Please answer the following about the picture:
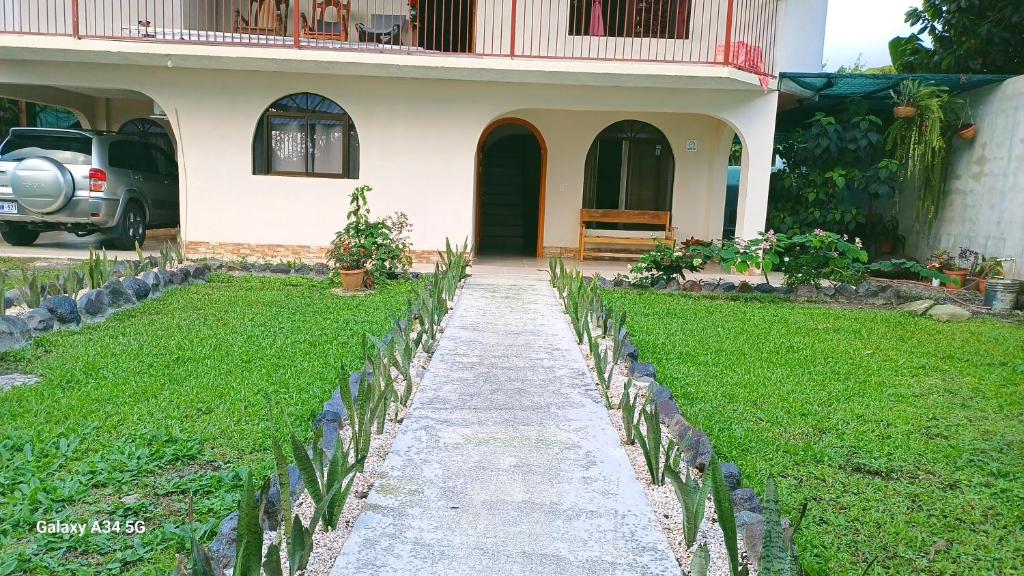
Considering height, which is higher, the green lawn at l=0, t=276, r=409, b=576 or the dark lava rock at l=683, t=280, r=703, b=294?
the dark lava rock at l=683, t=280, r=703, b=294

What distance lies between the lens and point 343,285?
29.6 ft

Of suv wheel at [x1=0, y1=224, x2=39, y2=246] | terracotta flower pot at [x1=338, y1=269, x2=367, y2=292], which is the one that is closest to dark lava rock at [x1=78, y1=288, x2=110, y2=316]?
terracotta flower pot at [x1=338, y1=269, x2=367, y2=292]

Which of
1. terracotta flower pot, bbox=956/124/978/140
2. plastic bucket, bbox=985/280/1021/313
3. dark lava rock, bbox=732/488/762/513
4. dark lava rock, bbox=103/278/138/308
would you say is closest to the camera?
dark lava rock, bbox=732/488/762/513

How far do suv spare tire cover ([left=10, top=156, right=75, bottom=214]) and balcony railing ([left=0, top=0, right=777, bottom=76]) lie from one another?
1.85 metres

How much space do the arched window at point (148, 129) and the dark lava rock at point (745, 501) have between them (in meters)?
13.6

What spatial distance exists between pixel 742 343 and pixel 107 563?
17.2 feet

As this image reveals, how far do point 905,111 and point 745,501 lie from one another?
9.52m

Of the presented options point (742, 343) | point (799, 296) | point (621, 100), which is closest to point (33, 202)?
point (621, 100)

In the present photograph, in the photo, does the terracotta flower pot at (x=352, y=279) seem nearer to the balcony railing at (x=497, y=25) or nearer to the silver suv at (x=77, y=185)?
the balcony railing at (x=497, y=25)

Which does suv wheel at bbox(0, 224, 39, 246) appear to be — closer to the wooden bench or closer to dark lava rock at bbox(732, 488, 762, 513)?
the wooden bench

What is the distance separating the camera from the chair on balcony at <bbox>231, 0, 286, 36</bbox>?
38.6 ft

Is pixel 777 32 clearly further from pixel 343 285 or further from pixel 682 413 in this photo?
pixel 682 413

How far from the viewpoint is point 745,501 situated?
322cm

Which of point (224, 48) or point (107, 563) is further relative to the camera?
point (224, 48)
